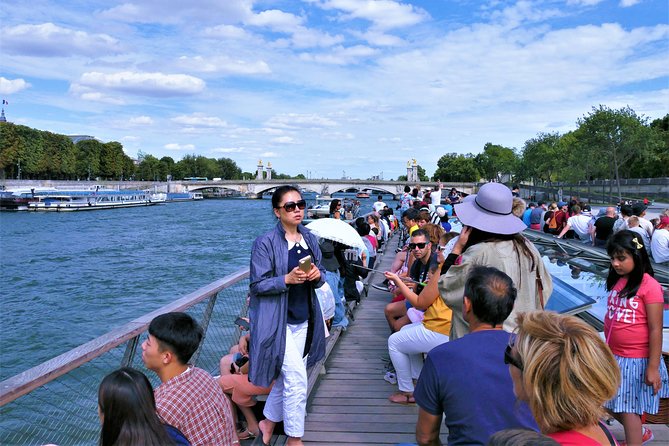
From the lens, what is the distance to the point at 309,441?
12.7 feet

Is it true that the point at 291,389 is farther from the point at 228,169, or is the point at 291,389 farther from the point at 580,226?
the point at 228,169

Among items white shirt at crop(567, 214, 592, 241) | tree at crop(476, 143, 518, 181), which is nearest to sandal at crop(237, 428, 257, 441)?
white shirt at crop(567, 214, 592, 241)

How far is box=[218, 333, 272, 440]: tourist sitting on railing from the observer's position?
3.73 m

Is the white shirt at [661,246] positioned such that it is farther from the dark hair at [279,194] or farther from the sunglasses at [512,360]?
the sunglasses at [512,360]

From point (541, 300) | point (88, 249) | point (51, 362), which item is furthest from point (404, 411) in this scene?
point (88, 249)

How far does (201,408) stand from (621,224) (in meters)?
9.02

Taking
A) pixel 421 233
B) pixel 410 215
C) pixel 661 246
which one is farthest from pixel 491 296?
pixel 661 246

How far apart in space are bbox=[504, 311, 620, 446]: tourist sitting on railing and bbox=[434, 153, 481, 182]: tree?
131250mm

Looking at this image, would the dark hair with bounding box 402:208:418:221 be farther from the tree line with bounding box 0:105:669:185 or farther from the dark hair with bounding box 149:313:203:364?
the tree line with bounding box 0:105:669:185

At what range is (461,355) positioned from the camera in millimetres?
2260

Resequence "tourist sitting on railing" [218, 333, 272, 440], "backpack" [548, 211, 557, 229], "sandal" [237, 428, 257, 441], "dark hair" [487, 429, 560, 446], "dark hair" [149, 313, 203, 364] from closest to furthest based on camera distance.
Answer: "dark hair" [487, 429, 560, 446] → "dark hair" [149, 313, 203, 364] → "tourist sitting on railing" [218, 333, 272, 440] → "sandal" [237, 428, 257, 441] → "backpack" [548, 211, 557, 229]

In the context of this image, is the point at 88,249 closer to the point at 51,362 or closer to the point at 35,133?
the point at 51,362

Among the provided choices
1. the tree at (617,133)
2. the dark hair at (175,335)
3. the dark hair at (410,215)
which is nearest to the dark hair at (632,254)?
the dark hair at (175,335)

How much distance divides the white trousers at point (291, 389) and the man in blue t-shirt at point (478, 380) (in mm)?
1262
